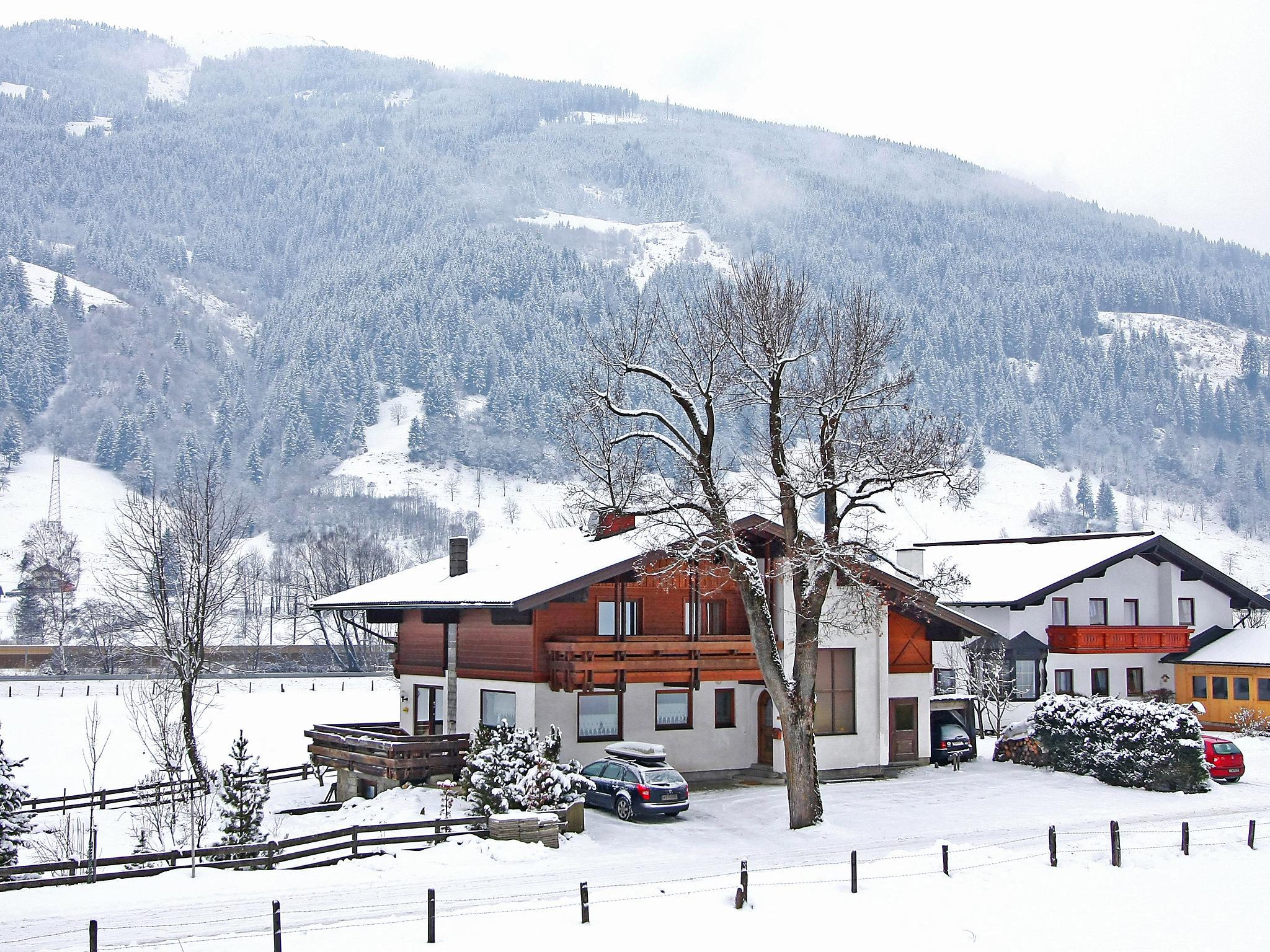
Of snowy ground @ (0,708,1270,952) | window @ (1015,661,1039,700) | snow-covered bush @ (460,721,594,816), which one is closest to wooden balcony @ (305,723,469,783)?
snowy ground @ (0,708,1270,952)

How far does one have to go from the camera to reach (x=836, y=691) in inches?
1475

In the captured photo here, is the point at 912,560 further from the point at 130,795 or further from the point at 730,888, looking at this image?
the point at 130,795

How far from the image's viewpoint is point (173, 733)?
36812mm

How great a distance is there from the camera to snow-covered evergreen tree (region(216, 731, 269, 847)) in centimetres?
2741

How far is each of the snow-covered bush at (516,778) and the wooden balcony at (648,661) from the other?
14.7 feet

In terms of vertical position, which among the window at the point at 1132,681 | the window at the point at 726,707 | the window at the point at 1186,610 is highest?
the window at the point at 1186,610

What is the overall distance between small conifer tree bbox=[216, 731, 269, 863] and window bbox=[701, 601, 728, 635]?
14.1 metres

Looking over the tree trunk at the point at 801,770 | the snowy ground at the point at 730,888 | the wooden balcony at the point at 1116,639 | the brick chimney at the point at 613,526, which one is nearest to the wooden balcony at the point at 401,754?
the snowy ground at the point at 730,888

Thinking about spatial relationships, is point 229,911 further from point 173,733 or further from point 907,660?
point 907,660

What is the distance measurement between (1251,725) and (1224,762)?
14.8m

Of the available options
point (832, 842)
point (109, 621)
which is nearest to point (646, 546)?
point (832, 842)

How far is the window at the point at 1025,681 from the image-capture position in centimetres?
5038

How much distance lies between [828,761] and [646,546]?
9.81 m

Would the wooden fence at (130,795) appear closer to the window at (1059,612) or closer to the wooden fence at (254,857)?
the wooden fence at (254,857)
